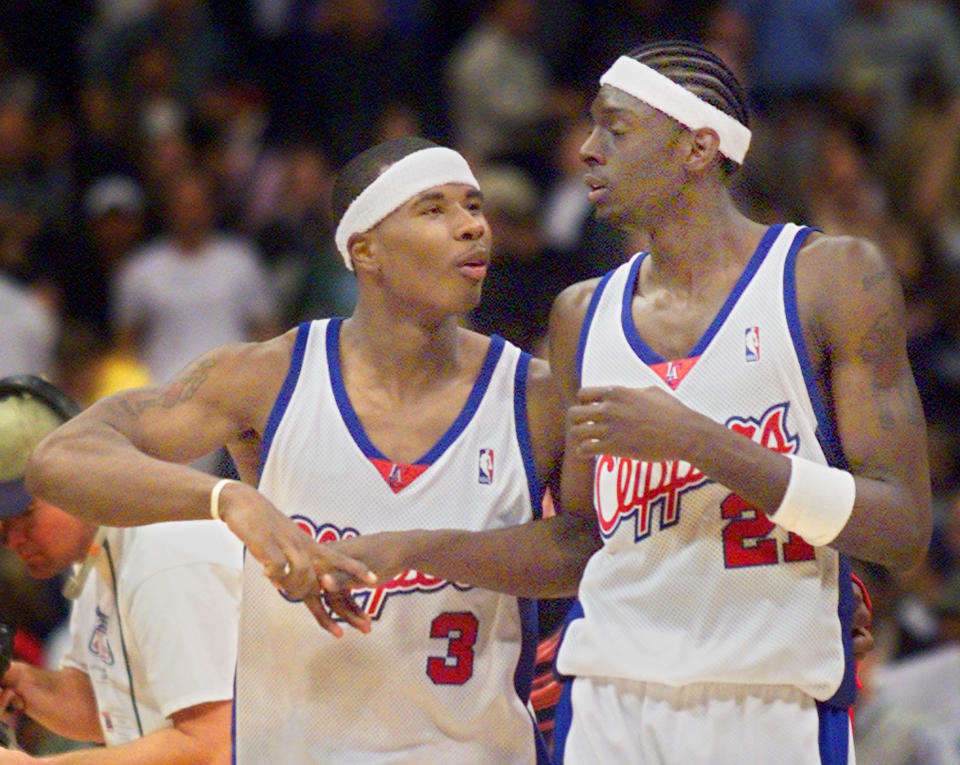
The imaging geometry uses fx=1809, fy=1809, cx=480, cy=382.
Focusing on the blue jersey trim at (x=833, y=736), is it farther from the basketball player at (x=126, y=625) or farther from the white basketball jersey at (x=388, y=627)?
the basketball player at (x=126, y=625)

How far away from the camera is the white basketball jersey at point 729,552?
4.07 m

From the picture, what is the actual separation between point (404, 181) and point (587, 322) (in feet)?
2.07

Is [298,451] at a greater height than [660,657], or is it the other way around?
[298,451]

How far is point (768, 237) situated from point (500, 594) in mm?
1119

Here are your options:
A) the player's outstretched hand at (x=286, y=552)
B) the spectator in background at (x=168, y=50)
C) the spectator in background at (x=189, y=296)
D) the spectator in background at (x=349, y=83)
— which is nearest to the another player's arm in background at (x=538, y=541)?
the player's outstretched hand at (x=286, y=552)

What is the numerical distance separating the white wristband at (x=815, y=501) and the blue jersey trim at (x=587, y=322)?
695 mm

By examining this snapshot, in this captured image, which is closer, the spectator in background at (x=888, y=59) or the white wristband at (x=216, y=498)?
the white wristband at (x=216, y=498)

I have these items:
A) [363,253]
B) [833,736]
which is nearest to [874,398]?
[833,736]

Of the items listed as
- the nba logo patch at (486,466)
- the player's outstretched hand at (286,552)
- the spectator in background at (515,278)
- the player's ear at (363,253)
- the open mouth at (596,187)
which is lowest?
the player's outstretched hand at (286,552)

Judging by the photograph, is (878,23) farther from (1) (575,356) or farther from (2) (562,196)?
(1) (575,356)

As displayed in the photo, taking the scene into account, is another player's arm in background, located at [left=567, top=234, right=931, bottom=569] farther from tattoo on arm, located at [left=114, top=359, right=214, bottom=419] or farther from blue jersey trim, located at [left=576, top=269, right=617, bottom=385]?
tattoo on arm, located at [left=114, top=359, right=214, bottom=419]

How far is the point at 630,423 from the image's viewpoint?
386 centimetres

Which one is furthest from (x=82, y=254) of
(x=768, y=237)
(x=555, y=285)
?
(x=768, y=237)

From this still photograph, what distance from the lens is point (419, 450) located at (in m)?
→ 4.59
